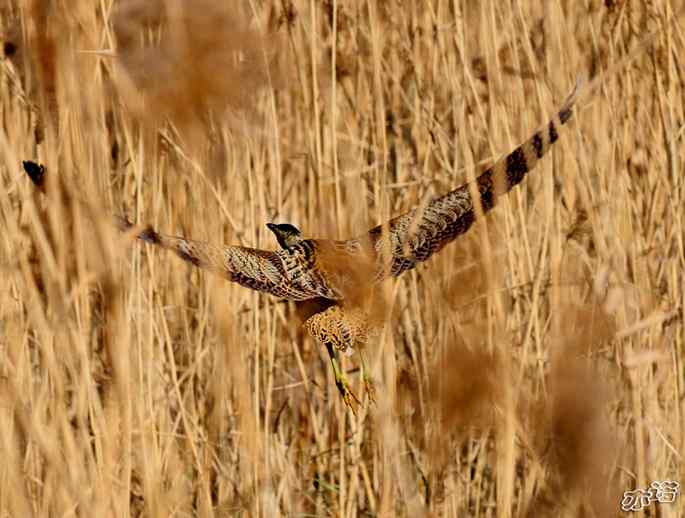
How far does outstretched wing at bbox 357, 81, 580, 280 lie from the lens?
0.92 m

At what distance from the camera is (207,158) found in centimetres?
119

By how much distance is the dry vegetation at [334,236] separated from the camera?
3.46ft

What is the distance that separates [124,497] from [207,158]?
15.8 inches

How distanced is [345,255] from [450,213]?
12 centimetres

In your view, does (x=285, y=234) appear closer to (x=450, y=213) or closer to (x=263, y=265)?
(x=263, y=265)

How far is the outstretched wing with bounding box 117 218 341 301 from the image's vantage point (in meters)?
0.88

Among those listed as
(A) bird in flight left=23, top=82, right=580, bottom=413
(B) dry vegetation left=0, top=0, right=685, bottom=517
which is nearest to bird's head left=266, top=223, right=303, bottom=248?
(A) bird in flight left=23, top=82, right=580, bottom=413

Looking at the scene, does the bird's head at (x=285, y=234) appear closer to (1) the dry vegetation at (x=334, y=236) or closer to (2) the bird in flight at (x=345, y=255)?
(2) the bird in flight at (x=345, y=255)

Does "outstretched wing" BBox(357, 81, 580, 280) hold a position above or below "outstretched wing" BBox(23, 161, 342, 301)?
above

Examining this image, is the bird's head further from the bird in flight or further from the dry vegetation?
the dry vegetation

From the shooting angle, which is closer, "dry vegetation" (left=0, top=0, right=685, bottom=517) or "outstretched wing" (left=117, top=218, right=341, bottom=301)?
"outstretched wing" (left=117, top=218, right=341, bottom=301)

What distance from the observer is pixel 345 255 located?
895 millimetres

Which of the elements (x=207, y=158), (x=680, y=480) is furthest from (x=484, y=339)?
(x=207, y=158)

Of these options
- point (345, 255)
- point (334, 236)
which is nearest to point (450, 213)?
point (345, 255)
